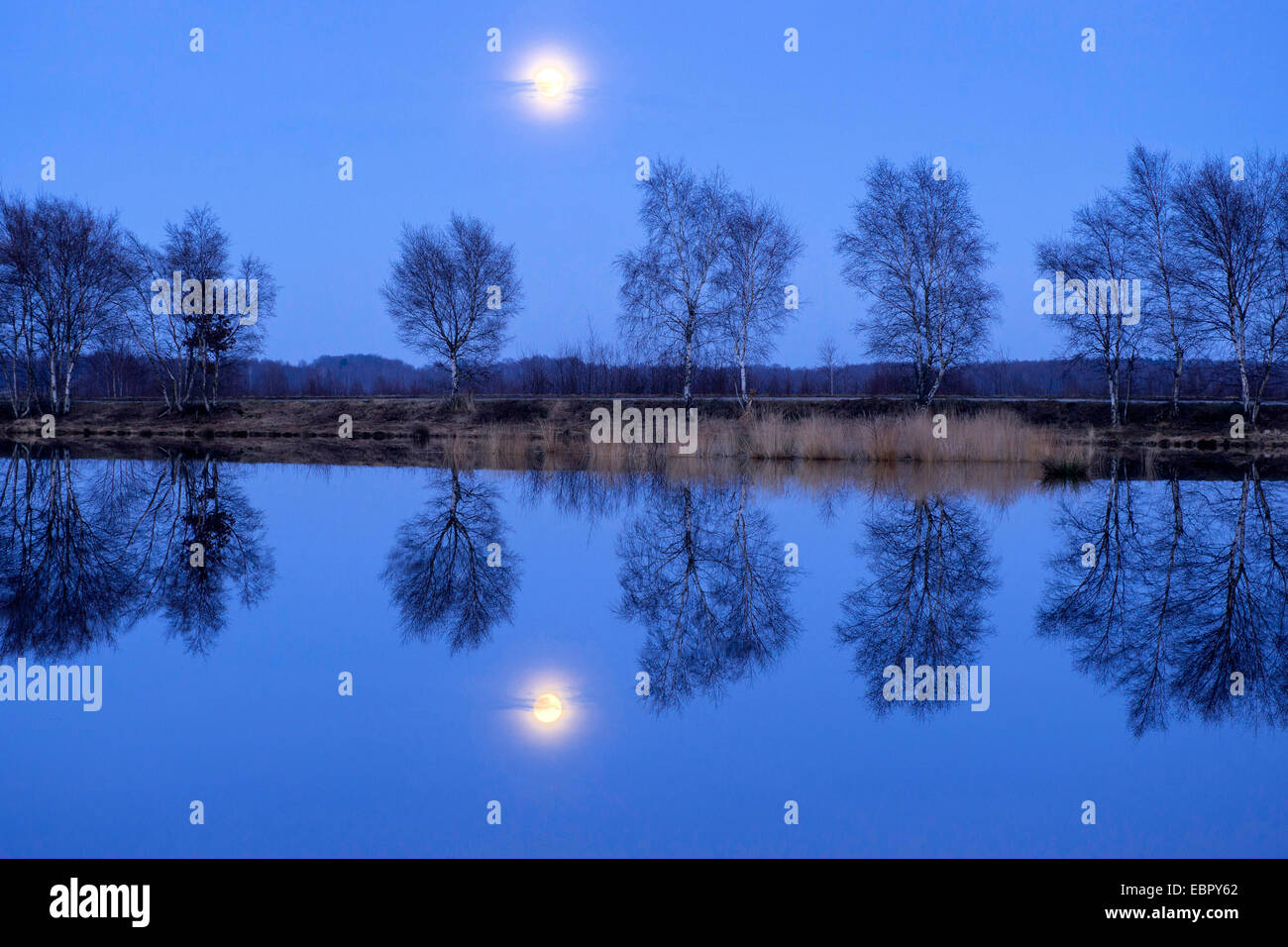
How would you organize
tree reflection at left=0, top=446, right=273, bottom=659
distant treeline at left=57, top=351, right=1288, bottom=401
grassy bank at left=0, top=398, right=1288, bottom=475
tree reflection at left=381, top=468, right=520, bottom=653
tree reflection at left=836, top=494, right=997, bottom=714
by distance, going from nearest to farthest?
tree reflection at left=836, top=494, right=997, bottom=714, tree reflection at left=0, top=446, right=273, bottom=659, tree reflection at left=381, top=468, right=520, bottom=653, grassy bank at left=0, top=398, right=1288, bottom=475, distant treeline at left=57, top=351, right=1288, bottom=401

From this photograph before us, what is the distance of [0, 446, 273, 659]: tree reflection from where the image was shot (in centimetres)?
747

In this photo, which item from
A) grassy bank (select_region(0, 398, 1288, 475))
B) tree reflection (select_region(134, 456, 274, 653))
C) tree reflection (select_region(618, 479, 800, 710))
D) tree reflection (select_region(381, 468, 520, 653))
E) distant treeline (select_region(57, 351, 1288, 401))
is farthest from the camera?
distant treeline (select_region(57, 351, 1288, 401))

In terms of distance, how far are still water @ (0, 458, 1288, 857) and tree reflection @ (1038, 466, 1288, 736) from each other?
0.04 metres

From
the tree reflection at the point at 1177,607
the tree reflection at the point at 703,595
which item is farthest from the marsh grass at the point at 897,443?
the tree reflection at the point at 703,595

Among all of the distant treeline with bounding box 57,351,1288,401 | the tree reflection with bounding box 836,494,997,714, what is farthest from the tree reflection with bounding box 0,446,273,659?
the distant treeline with bounding box 57,351,1288,401

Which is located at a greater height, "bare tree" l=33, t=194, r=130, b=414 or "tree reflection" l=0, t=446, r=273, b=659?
"bare tree" l=33, t=194, r=130, b=414

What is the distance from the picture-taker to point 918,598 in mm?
8422

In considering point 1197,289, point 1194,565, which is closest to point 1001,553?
point 1194,565

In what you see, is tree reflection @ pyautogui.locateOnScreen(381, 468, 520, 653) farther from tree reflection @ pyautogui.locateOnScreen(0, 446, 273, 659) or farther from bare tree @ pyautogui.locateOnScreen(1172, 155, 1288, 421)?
bare tree @ pyautogui.locateOnScreen(1172, 155, 1288, 421)

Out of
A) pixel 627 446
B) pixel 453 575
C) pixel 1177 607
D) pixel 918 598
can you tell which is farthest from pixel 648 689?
pixel 627 446

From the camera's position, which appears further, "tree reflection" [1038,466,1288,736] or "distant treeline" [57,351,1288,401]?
"distant treeline" [57,351,1288,401]

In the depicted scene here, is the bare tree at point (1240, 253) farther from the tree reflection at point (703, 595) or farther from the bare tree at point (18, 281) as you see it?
the bare tree at point (18, 281)
